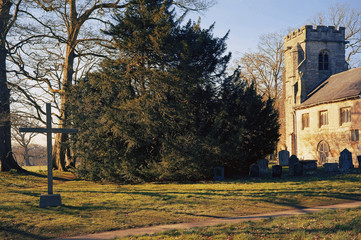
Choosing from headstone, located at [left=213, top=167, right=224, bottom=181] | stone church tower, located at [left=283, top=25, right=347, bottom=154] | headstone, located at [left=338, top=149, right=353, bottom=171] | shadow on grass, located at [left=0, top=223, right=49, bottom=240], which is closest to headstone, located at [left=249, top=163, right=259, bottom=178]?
headstone, located at [left=213, top=167, right=224, bottom=181]

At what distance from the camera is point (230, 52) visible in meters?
18.7

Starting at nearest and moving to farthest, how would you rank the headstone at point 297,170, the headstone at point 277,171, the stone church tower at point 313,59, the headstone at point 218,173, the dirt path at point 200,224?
the dirt path at point 200,224 < the headstone at point 218,173 < the headstone at point 277,171 < the headstone at point 297,170 < the stone church tower at point 313,59

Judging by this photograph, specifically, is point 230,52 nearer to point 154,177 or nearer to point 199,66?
point 199,66

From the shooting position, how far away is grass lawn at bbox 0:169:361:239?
8367 millimetres

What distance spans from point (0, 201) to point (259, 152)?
1276cm

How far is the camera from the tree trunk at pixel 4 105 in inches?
781

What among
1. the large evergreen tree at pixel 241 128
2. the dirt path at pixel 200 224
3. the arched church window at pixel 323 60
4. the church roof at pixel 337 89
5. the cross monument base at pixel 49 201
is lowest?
the dirt path at pixel 200 224

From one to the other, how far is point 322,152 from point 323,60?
449 inches

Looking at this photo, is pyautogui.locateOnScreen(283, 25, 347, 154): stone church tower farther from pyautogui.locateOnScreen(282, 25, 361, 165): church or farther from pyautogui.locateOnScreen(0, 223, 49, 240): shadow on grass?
pyautogui.locateOnScreen(0, 223, 49, 240): shadow on grass

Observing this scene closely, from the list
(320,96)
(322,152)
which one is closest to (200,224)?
(322,152)

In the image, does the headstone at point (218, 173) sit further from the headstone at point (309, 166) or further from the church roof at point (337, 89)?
the church roof at point (337, 89)

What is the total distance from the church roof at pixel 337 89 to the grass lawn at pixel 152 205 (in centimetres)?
1429

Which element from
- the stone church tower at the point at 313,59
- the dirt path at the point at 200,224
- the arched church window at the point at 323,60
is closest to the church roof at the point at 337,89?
the stone church tower at the point at 313,59

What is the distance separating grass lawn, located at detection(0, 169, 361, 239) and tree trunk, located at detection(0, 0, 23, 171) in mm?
8103
